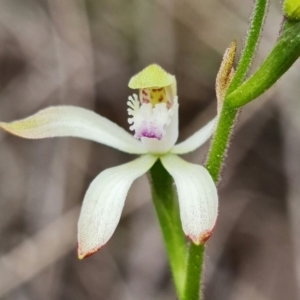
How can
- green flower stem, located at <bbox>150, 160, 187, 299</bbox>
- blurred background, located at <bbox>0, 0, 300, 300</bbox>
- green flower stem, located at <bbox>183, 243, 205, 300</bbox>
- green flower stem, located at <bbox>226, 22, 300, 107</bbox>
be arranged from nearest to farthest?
green flower stem, located at <bbox>226, 22, 300, 107</bbox> → green flower stem, located at <bbox>183, 243, 205, 300</bbox> → green flower stem, located at <bbox>150, 160, 187, 299</bbox> → blurred background, located at <bbox>0, 0, 300, 300</bbox>

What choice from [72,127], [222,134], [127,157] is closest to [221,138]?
[222,134]

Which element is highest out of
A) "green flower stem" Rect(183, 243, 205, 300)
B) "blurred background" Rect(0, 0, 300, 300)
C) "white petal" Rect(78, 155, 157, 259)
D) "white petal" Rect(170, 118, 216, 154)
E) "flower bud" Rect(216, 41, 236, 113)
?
"flower bud" Rect(216, 41, 236, 113)

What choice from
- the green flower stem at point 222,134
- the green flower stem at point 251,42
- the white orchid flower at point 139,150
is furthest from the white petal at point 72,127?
the green flower stem at point 251,42

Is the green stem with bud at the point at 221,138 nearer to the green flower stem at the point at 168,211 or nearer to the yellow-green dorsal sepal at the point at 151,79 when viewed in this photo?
the green flower stem at the point at 168,211

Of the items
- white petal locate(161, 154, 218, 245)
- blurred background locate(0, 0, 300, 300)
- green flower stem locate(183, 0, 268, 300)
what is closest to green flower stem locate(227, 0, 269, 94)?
green flower stem locate(183, 0, 268, 300)

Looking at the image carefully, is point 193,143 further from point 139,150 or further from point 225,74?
point 225,74

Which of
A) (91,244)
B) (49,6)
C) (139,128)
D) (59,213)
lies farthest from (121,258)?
(91,244)

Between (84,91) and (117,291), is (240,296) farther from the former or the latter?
(84,91)

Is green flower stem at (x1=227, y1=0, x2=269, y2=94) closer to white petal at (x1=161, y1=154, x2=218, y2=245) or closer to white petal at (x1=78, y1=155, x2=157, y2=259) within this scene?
white petal at (x1=161, y1=154, x2=218, y2=245)
